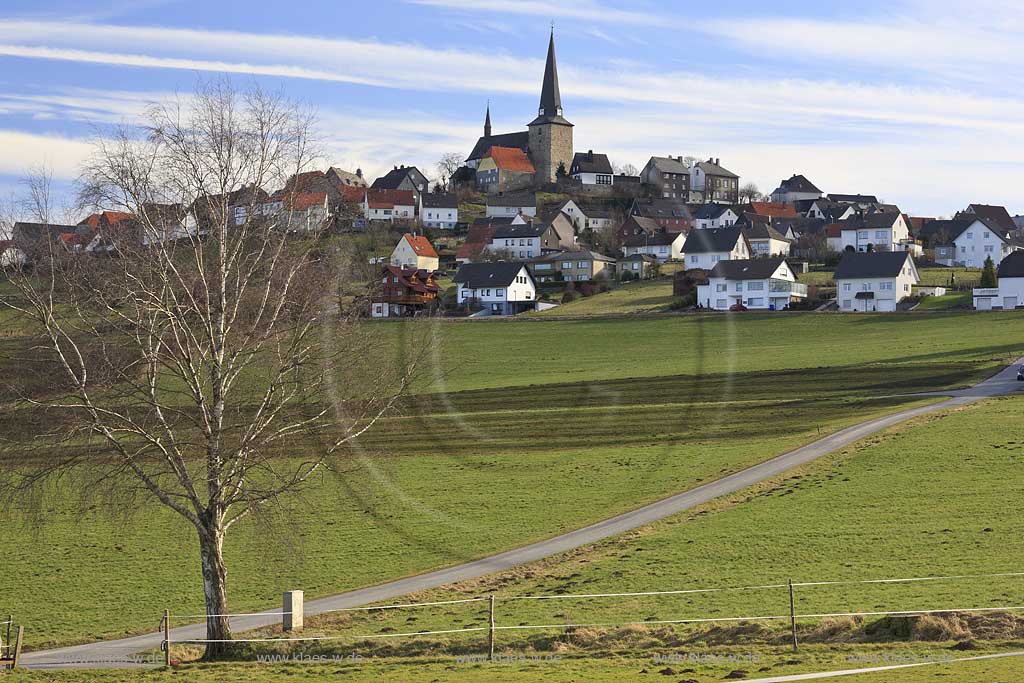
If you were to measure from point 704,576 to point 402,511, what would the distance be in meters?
13.9

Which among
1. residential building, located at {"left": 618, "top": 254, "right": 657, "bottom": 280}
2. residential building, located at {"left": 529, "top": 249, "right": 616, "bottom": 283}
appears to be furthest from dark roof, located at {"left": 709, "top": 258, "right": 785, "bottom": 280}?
residential building, located at {"left": 529, "top": 249, "right": 616, "bottom": 283}

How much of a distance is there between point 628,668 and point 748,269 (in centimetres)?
9537

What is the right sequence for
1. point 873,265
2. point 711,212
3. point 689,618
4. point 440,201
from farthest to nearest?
point 440,201 < point 711,212 < point 873,265 < point 689,618

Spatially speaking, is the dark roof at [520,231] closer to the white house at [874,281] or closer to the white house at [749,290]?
the white house at [749,290]

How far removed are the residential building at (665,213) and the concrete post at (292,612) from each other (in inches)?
5594

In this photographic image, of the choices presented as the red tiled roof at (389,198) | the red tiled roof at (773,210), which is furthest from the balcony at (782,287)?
the red tiled roof at (389,198)

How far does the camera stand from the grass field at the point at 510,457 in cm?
3306

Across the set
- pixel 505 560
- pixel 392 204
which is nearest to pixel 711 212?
pixel 392 204

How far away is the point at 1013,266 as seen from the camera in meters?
101

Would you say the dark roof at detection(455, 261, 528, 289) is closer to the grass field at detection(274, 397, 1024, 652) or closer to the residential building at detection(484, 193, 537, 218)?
the residential building at detection(484, 193, 537, 218)

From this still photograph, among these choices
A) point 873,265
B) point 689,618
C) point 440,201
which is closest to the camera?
point 689,618

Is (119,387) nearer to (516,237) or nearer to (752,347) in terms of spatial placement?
(752,347)

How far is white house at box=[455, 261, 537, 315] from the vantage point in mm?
118812

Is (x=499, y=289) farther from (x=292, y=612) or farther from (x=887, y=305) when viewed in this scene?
(x=292, y=612)
